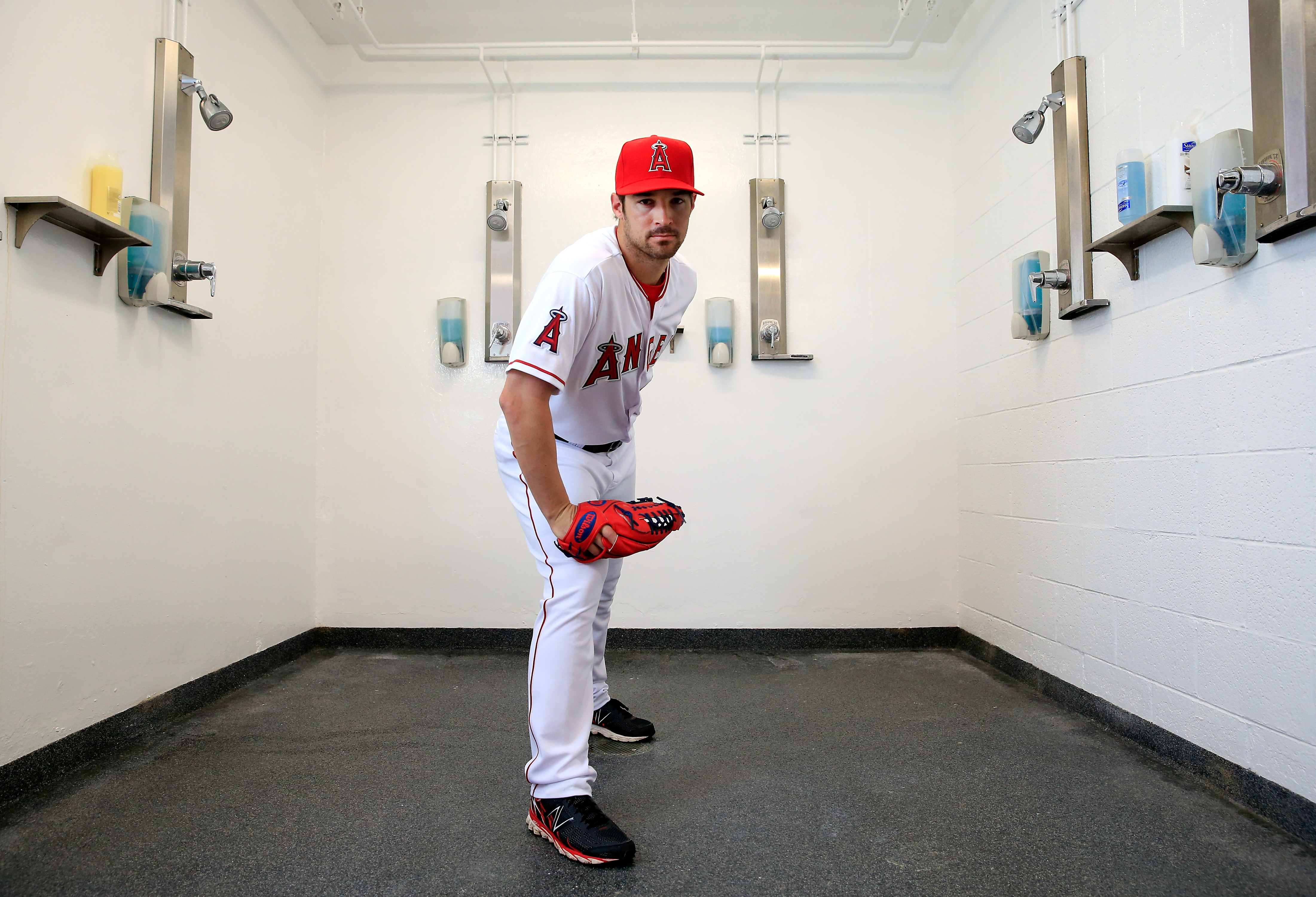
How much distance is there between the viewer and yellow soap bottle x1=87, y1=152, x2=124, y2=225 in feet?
6.76

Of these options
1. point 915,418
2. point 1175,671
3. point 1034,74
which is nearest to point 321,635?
point 915,418

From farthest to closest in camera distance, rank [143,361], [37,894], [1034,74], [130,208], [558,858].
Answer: [1034,74]
[143,361]
[130,208]
[558,858]
[37,894]

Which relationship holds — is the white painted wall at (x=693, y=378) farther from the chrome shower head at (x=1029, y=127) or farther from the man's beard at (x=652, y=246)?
the man's beard at (x=652, y=246)

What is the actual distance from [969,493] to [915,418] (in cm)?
41

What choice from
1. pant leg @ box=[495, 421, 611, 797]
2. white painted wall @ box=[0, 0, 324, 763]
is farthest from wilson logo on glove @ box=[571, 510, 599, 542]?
white painted wall @ box=[0, 0, 324, 763]

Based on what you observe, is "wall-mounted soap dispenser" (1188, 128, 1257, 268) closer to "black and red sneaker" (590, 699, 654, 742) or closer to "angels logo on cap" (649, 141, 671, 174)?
"angels logo on cap" (649, 141, 671, 174)

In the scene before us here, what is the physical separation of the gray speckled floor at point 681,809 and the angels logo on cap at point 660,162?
1393 millimetres

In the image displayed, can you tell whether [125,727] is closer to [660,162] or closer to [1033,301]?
[660,162]

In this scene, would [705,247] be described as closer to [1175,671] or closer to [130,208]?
[130,208]

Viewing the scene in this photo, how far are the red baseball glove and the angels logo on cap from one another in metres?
0.71

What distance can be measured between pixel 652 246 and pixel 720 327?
5.68 feet

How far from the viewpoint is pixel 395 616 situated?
3424mm

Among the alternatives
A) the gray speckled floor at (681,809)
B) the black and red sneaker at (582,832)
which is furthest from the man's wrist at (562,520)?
the gray speckled floor at (681,809)

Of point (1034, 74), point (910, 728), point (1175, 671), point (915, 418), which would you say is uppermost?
point (1034, 74)
